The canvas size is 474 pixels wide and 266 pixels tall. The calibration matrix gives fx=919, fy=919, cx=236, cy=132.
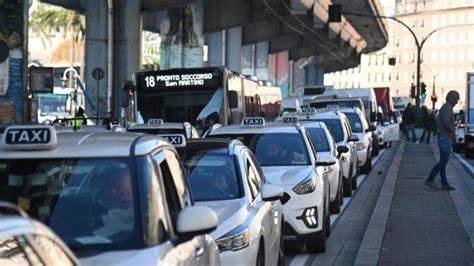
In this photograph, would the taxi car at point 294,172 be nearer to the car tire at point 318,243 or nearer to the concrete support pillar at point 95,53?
the car tire at point 318,243

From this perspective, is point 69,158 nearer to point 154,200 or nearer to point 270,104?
point 154,200

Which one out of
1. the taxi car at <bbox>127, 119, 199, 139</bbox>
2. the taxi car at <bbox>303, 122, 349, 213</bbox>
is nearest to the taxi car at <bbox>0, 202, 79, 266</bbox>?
the taxi car at <bbox>303, 122, 349, 213</bbox>

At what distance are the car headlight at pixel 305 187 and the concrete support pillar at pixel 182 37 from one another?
31137mm

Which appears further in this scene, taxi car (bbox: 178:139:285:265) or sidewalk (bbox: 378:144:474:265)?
sidewalk (bbox: 378:144:474:265)

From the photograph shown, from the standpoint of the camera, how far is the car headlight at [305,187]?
11.2 m

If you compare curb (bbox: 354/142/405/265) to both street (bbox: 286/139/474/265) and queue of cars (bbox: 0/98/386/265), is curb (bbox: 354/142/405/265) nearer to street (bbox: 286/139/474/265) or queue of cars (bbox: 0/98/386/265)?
street (bbox: 286/139/474/265)

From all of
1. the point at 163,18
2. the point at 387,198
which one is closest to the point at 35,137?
the point at 387,198

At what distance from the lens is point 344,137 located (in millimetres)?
20234

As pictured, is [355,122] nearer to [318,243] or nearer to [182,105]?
[182,105]

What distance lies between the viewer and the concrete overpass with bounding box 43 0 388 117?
33.8m

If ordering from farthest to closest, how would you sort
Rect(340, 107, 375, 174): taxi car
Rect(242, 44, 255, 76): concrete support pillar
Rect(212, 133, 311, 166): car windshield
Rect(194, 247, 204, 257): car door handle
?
1. Rect(242, 44, 255, 76): concrete support pillar
2. Rect(340, 107, 375, 174): taxi car
3. Rect(212, 133, 311, 166): car windshield
4. Rect(194, 247, 204, 257): car door handle

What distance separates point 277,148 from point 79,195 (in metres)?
7.54

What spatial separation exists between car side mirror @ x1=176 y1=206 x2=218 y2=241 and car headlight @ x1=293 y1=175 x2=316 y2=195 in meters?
6.23

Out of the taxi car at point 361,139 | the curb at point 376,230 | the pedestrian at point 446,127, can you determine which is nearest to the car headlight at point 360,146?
the taxi car at point 361,139
